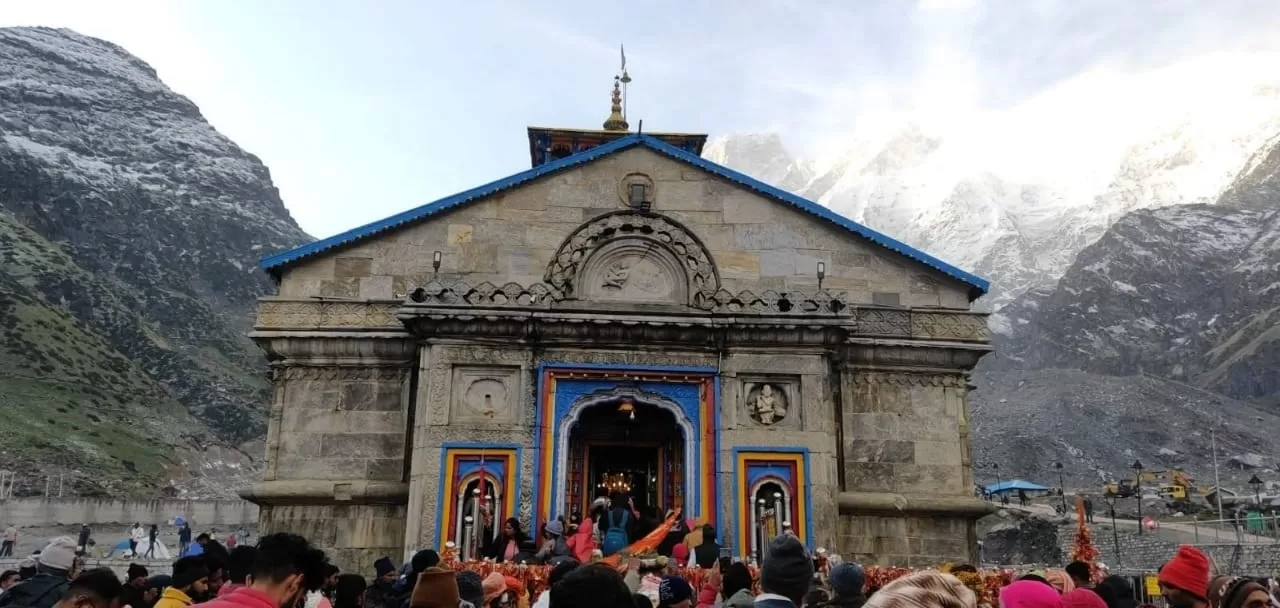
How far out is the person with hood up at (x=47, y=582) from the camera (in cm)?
630

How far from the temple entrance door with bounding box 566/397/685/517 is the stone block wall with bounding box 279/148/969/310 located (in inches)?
120

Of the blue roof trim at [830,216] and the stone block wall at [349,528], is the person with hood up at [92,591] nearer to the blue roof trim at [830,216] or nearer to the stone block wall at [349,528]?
the stone block wall at [349,528]

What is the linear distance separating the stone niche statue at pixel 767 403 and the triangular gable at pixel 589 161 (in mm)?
3830

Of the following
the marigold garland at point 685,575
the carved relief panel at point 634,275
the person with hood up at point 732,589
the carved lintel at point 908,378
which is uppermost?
the carved relief panel at point 634,275

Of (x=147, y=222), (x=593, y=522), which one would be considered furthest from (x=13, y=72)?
(x=593, y=522)

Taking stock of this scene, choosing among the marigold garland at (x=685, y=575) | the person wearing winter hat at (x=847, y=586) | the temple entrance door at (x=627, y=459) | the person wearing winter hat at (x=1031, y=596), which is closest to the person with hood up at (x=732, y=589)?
the person wearing winter hat at (x=847, y=586)

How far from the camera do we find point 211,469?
75438 millimetres

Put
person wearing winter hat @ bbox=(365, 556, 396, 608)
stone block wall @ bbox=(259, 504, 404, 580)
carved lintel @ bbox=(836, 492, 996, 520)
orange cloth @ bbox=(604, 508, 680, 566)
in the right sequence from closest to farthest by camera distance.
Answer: person wearing winter hat @ bbox=(365, 556, 396, 608) → orange cloth @ bbox=(604, 508, 680, 566) → stone block wall @ bbox=(259, 504, 404, 580) → carved lintel @ bbox=(836, 492, 996, 520)

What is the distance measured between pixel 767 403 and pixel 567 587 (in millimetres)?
13538

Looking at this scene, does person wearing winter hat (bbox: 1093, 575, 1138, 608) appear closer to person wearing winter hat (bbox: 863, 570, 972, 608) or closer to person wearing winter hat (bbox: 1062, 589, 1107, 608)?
person wearing winter hat (bbox: 1062, 589, 1107, 608)

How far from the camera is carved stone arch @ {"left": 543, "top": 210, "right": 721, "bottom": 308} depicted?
18.4 metres

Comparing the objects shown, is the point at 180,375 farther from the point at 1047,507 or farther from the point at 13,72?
the point at 13,72

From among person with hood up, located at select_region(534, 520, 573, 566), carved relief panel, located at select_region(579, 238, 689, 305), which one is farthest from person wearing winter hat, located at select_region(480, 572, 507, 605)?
carved relief panel, located at select_region(579, 238, 689, 305)

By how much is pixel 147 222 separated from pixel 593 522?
13848 cm
